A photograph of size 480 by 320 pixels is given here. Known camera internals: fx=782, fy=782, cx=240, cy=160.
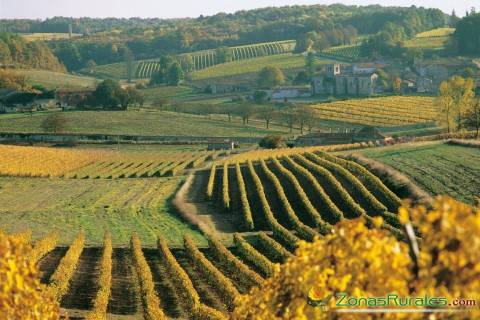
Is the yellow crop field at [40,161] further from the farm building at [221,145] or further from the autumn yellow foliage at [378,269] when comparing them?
the autumn yellow foliage at [378,269]

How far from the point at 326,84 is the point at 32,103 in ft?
197

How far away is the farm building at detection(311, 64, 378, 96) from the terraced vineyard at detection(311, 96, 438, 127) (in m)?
11.5

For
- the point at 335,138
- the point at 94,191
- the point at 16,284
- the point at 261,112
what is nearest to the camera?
the point at 16,284

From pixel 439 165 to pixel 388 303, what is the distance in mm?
48531

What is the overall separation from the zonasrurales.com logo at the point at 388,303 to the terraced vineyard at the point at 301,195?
1158 inches

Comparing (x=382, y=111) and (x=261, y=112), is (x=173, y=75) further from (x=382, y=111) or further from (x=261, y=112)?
(x=382, y=111)

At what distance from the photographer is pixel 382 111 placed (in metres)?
132

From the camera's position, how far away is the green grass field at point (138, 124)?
12125 cm

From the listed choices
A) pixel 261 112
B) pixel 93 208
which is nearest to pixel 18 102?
pixel 261 112

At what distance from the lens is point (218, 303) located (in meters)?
31.6

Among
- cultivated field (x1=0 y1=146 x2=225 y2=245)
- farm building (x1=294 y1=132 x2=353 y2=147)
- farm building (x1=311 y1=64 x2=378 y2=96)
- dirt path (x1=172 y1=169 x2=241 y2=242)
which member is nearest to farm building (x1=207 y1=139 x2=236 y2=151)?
cultivated field (x1=0 y1=146 x2=225 y2=245)

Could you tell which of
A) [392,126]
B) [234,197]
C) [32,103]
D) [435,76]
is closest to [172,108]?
[32,103]

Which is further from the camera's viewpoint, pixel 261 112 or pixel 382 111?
pixel 261 112

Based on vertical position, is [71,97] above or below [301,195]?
below
